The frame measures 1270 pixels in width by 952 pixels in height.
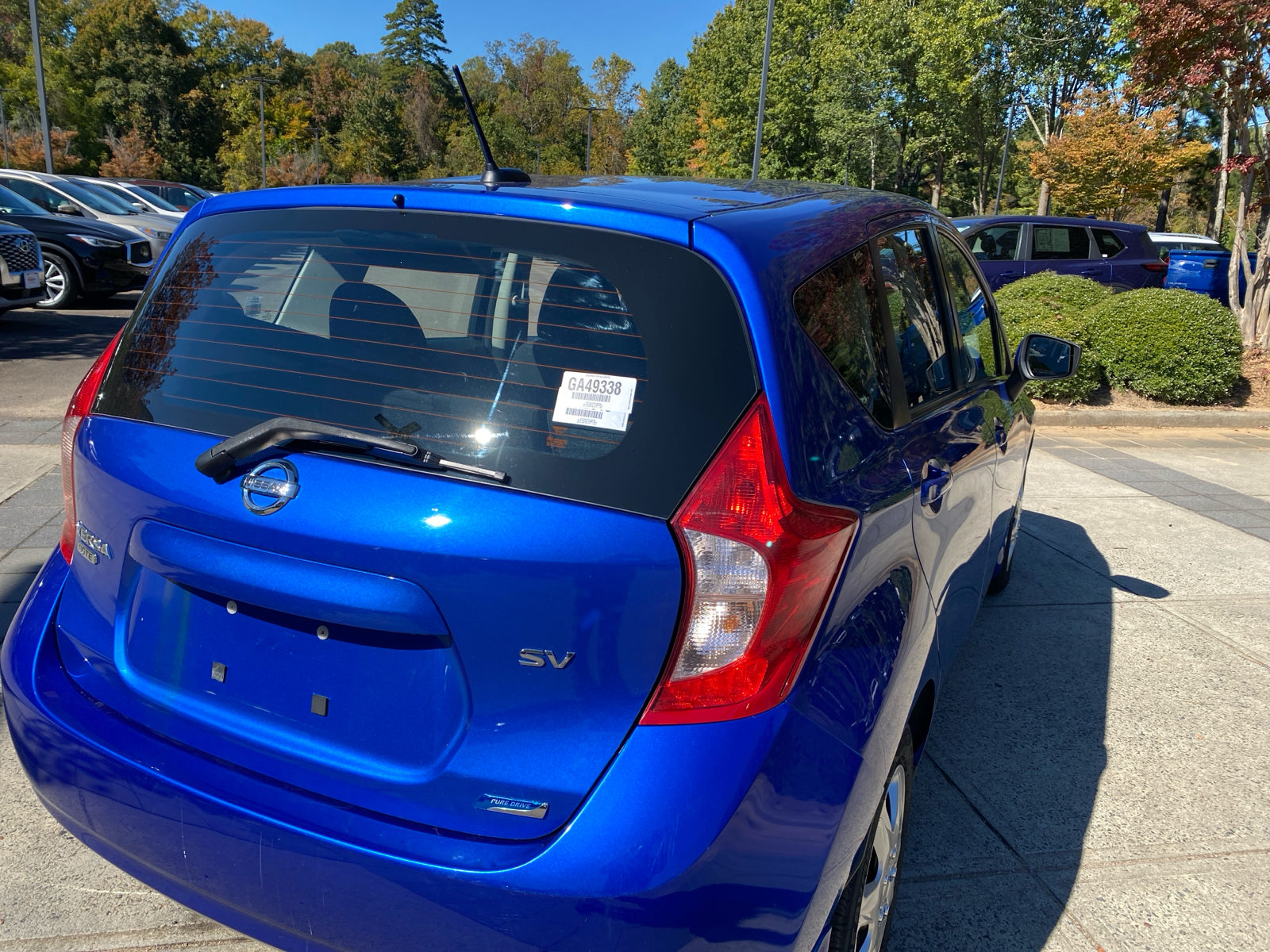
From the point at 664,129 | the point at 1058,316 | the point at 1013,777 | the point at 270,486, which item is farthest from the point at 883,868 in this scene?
the point at 664,129

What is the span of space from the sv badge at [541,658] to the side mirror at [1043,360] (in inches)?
98.6

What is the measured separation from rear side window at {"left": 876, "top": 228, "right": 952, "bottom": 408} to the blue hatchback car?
37 cm

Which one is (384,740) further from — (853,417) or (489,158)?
→ (489,158)

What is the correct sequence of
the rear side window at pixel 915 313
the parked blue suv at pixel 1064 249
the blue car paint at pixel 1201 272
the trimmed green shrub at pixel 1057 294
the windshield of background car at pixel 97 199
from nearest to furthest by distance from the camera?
the rear side window at pixel 915 313 → the trimmed green shrub at pixel 1057 294 → the parked blue suv at pixel 1064 249 → the windshield of background car at pixel 97 199 → the blue car paint at pixel 1201 272

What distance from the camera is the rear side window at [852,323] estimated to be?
5.92 feet

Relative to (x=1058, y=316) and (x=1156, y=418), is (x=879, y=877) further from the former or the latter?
(x=1058, y=316)

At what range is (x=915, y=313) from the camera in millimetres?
2555

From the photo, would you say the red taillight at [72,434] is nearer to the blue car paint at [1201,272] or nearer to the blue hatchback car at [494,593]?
the blue hatchback car at [494,593]

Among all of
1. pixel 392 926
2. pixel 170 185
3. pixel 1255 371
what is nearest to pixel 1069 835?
pixel 392 926

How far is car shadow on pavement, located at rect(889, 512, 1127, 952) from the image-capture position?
2.41 meters

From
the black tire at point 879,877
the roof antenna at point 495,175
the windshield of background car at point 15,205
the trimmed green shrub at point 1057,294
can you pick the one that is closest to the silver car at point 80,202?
the windshield of background car at point 15,205

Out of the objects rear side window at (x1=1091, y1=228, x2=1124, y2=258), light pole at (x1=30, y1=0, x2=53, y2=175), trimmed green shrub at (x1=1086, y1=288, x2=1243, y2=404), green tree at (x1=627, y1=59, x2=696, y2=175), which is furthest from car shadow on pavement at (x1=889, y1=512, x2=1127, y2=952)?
green tree at (x1=627, y1=59, x2=696, y2=175)

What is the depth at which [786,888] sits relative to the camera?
4.93 feet

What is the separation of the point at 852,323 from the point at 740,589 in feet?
2.50
